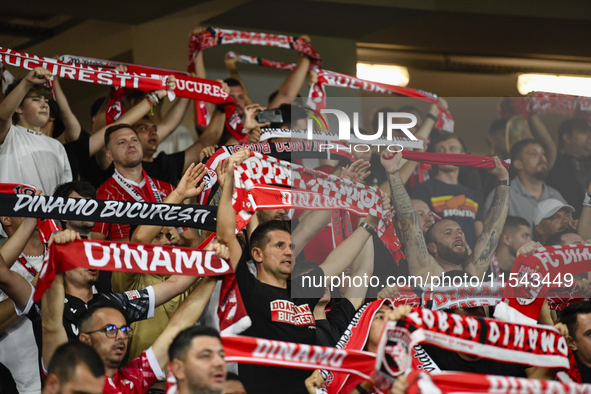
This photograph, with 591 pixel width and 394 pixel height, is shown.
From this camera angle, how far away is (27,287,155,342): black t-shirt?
→ 3520mm

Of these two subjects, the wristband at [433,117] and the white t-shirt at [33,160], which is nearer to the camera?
the white t-shirt at [33,160]

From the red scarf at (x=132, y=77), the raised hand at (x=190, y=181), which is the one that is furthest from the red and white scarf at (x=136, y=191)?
the red scarf at (x=132, y=77)

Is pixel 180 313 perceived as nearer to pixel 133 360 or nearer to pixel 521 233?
pixel 133 360

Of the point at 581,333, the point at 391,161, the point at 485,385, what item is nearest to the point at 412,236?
the point at 391,161

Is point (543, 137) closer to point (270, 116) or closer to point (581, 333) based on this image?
point (581, 333)

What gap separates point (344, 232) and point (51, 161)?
2.07 metres

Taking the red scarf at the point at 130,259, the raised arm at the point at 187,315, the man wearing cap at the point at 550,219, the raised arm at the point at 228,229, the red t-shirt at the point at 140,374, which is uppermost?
the man wearing cap at the point at 550,219

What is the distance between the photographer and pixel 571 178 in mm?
4977

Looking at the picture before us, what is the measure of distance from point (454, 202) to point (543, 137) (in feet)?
3.30

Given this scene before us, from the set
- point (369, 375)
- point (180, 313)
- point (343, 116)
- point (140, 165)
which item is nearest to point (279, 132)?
point (343, 116)

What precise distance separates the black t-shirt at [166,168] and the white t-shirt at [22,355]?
181 centimetres

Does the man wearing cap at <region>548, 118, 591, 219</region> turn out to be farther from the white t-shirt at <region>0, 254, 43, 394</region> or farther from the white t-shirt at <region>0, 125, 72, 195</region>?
the white t-shirt at <region>0, 254, 43, 394</region>

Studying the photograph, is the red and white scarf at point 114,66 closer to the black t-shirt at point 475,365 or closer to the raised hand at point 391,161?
the raised hand at point 391,161

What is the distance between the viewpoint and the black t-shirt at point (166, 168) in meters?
5.49
